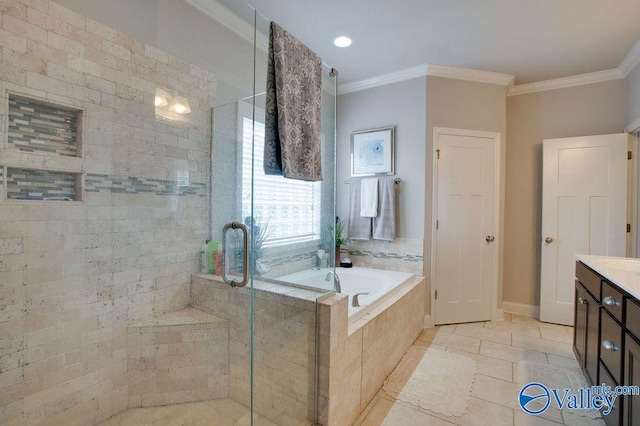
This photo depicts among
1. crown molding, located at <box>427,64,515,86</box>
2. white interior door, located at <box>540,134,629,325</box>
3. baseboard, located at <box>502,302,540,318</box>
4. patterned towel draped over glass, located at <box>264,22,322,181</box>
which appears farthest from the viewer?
baseboard, located at <box>502,302,540,318</box>

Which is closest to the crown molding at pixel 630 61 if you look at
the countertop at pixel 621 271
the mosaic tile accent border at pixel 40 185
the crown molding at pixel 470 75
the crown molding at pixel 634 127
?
the crown molding at pixel 634 127

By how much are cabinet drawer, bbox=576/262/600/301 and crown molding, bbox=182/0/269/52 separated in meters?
2.56

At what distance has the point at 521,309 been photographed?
3.46 metres

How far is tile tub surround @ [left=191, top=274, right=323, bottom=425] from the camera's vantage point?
158cm

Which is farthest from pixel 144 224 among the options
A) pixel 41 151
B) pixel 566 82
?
pixel 566 82

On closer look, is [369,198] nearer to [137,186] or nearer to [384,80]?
[384,80]

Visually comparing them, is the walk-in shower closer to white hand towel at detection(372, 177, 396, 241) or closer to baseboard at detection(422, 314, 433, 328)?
white hand towel at detection(372, 177, 396, 241)

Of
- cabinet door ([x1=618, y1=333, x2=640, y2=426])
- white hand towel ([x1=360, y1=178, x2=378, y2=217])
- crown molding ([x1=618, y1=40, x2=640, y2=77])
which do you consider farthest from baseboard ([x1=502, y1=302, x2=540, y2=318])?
crown molding ([x1=618, y1=40, x2=640, y2=77])

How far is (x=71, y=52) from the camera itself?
1.51 m

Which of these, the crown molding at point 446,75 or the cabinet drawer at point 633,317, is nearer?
the cabinet drawer at point 633,317

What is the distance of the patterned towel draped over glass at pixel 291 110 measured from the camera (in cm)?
152

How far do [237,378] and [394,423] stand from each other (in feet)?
3.01

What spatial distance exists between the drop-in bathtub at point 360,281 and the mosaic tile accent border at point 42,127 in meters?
1.27

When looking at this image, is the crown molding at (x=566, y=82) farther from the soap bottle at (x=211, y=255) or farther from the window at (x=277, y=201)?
the soap bottle at (x=211, y=255)
